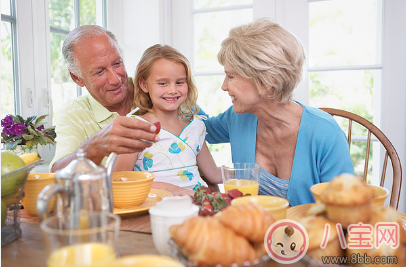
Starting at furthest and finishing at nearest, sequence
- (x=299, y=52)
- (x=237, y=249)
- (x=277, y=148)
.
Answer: (x=277, y=148), (x=299, y=52), (x=237, y=249)

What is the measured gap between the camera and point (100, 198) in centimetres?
69

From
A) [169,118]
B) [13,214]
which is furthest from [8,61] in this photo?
[13,214]

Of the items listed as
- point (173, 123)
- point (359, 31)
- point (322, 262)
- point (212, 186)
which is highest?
point (359, 31)

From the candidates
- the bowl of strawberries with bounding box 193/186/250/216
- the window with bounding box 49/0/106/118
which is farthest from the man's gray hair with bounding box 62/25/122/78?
the bowl of strawberries with bounding box 193/186/250/216

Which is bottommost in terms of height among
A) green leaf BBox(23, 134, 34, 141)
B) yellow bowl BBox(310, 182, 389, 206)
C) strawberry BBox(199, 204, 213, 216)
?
strawberry BBox(199, 204, 213, 216)

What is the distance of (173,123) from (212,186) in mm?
365

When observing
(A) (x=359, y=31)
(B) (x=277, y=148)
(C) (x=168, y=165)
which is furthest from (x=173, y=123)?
(A) (x=359, y=31)

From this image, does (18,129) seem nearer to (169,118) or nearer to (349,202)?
(169,118)

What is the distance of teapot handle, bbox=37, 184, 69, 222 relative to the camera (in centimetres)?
58

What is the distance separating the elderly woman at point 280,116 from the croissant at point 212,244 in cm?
95

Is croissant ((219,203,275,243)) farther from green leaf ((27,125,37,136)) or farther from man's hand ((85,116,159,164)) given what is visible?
green leaf ((27,125,37,136))

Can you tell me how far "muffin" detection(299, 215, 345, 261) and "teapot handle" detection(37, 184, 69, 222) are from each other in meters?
0.43

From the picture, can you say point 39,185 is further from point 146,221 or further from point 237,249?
point 237,249

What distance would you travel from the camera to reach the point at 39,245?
2.64 feet
